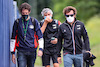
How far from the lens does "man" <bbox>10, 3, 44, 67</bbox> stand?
6.88 m

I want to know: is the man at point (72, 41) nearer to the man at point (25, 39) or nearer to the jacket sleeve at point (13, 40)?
the man at point (25, 39)

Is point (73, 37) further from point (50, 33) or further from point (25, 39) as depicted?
point (50, 33)

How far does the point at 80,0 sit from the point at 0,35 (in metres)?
28.4

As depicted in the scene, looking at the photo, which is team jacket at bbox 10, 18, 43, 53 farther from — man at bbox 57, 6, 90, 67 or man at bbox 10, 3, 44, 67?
man at bbox 57, 6, 90, 67

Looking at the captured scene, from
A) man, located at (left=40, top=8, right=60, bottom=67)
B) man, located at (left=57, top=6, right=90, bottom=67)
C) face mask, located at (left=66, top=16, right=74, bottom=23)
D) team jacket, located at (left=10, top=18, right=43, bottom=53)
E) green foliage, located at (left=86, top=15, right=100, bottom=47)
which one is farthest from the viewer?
green foliage, located at (left=86, top=15, right=100, bottom=47)

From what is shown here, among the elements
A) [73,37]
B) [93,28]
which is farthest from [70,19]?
[93,28]

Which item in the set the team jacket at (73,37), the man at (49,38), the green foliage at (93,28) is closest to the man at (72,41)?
the team jacket at (73,37)

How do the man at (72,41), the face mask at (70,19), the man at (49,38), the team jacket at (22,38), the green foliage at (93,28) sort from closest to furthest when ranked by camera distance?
the team jacket at (22,38), the man at (72,41), the face mask at (70,19), the man at (49,38), the green foliage at (93,28)

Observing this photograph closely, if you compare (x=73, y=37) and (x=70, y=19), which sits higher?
(x=70, y=19)

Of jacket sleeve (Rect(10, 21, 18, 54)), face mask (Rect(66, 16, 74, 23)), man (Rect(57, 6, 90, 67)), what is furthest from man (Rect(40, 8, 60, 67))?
jacket sleeve (Rect(10, 21, 18, 54))

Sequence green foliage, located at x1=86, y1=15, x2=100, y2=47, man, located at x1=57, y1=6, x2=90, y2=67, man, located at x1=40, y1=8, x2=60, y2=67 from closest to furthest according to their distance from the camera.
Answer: man, located at x1=57, y1=6, x2=90, y2=67
man, located at x1=40, y1=8, x2=60, y2=67
green foliage, located at x1=86, y1=15, x2=100, y2=47

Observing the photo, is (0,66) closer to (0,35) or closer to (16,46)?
(0,35)

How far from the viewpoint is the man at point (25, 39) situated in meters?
6.88

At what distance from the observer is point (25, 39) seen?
6871 millimetres
